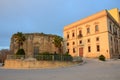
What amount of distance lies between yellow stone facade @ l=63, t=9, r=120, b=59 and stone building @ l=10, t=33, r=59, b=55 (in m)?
6.95

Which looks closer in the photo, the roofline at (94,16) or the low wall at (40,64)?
the low wall at (40,64)

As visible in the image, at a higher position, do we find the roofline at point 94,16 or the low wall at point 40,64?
the roofline at point 94,16

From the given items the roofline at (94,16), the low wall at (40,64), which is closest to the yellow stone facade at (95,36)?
the roofline at (94,16)

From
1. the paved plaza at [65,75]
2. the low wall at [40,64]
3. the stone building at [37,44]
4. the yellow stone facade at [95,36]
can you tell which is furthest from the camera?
the stone building at [37,44]

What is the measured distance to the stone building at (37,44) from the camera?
4938cm

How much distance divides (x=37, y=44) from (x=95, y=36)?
18577 mm

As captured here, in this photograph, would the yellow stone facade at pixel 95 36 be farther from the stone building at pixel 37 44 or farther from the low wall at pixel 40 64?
the low wall at pixel 40 64

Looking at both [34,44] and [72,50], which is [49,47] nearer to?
[34,44]

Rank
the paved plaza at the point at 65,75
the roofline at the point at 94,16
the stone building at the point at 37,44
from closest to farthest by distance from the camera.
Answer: the paved plaza at the point at 65,75
the roofline at the point at 94,16
the stone building at the point at 37,44

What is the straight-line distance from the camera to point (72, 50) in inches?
1800

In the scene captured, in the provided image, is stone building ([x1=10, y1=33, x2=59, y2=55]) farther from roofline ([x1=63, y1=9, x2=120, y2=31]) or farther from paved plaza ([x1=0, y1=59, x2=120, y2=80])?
paved plaza ([x1=0, y1=59, x2=120, y2=80])

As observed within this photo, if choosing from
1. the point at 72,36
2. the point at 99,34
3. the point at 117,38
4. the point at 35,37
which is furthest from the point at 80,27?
the point at 35,37

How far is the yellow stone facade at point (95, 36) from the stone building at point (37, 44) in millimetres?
6950

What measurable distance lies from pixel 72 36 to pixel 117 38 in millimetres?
11853
